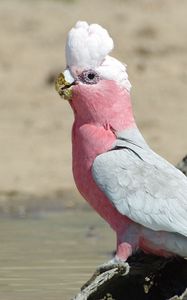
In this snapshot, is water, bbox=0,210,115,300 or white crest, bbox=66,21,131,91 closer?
white crest, bbox=66,21,131,91

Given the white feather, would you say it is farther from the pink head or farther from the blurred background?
the blurred background

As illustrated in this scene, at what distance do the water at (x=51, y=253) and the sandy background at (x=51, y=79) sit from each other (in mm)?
1221

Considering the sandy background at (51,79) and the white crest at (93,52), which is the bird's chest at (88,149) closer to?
the white crest at (93,52)

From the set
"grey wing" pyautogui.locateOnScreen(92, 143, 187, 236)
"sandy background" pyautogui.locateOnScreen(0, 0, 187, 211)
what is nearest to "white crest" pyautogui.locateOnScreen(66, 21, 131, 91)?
"grey wing" pyautogui.locateOnScreen(92, 143, 187, 236)

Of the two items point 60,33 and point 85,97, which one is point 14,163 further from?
point 85,97

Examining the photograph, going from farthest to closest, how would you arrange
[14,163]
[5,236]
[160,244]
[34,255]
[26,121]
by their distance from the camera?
[26,121]
[14,163]
[5,236]
[34,255]
[160,244]

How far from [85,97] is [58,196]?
6.51 metres

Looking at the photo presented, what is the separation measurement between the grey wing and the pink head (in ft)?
0.72

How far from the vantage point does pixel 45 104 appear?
17.3 m

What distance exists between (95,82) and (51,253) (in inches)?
129

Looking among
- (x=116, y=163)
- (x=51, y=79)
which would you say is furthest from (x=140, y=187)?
(x=51, y=79)

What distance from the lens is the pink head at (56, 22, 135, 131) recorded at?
7.64 m

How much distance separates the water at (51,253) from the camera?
9281 millimetres

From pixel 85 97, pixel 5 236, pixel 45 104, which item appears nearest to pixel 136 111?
pixel 45 104
